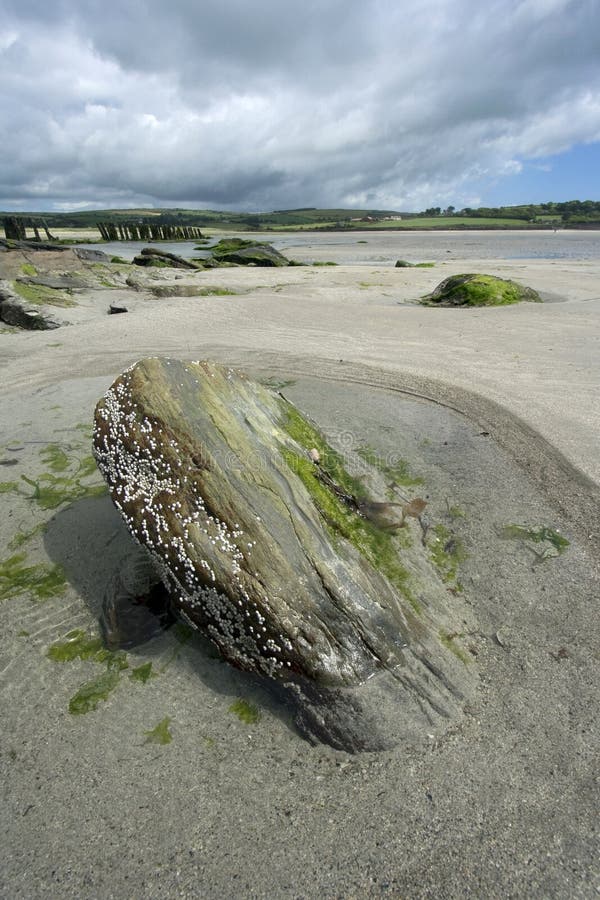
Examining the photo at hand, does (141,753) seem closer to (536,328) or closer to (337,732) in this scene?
(337,732)

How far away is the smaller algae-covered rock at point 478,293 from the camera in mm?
14734

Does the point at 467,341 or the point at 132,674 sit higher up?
the point at 467,341

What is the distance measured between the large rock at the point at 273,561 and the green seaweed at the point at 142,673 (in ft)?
1.37

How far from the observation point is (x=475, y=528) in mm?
4668

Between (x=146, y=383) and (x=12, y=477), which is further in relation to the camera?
(x=12, y=477)

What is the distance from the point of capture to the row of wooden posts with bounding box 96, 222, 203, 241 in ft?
210

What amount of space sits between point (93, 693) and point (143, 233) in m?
73.5

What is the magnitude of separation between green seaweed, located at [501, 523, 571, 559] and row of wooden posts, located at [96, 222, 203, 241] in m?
69.6

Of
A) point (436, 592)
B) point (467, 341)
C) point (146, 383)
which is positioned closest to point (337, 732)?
point (436, 592)

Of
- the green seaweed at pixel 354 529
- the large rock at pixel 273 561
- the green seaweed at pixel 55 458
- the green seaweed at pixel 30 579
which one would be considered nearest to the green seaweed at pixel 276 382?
the green seaweed at pixel 55 458

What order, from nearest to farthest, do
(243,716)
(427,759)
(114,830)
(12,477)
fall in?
(114,830), (427,759), (243,716), (12,477)

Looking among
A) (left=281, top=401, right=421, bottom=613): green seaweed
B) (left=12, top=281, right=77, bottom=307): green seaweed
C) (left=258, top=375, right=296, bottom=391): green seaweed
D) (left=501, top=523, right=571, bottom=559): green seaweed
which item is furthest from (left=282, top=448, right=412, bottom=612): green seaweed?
(left=12, top=281, right=77, bottom=307): green seaweed

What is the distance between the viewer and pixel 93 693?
3.27 m

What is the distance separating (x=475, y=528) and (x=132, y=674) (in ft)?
10.5
